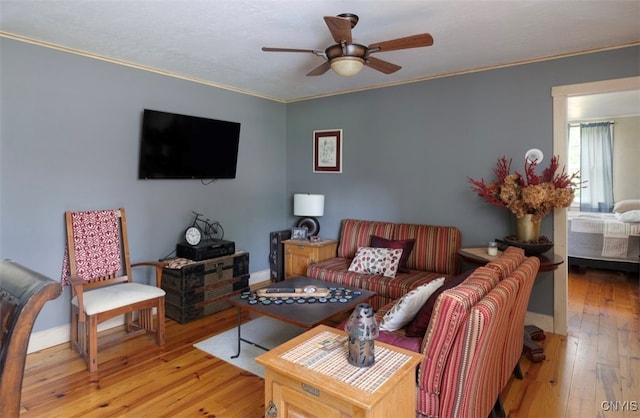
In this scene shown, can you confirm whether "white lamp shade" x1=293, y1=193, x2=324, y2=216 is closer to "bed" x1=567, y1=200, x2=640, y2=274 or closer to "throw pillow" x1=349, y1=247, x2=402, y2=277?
"throw pillow" x1=349, y1=247, x2=402, y2=277

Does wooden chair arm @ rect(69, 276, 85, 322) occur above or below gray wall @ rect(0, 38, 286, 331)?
below

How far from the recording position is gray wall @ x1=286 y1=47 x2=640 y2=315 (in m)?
3.42

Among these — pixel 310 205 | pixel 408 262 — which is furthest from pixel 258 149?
pixel 408 262

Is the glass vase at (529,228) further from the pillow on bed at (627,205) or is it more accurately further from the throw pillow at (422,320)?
the pillow on bed at (627,205)

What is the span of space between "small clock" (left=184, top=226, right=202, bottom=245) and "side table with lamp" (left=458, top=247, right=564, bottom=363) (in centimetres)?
263

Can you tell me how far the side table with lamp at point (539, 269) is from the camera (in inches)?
113

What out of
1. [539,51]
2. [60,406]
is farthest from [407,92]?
[60,406]

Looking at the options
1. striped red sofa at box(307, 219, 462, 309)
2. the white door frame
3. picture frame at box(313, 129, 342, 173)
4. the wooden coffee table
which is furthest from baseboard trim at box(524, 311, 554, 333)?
picture frame at box(313, 129, 342, 173)

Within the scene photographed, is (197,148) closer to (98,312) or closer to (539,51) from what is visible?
(98,312)

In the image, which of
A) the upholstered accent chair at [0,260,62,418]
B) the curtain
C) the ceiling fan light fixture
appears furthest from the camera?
the curtain

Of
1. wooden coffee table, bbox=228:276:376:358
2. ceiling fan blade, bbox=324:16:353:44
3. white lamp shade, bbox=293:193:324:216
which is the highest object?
ceiling fan blade, bbox=324:16:353:44

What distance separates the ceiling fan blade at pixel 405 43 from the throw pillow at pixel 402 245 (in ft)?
6.90

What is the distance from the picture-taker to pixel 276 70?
3.75m

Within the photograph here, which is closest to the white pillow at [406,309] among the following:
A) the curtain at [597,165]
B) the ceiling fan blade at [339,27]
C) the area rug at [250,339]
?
the area rug at [250,339]
